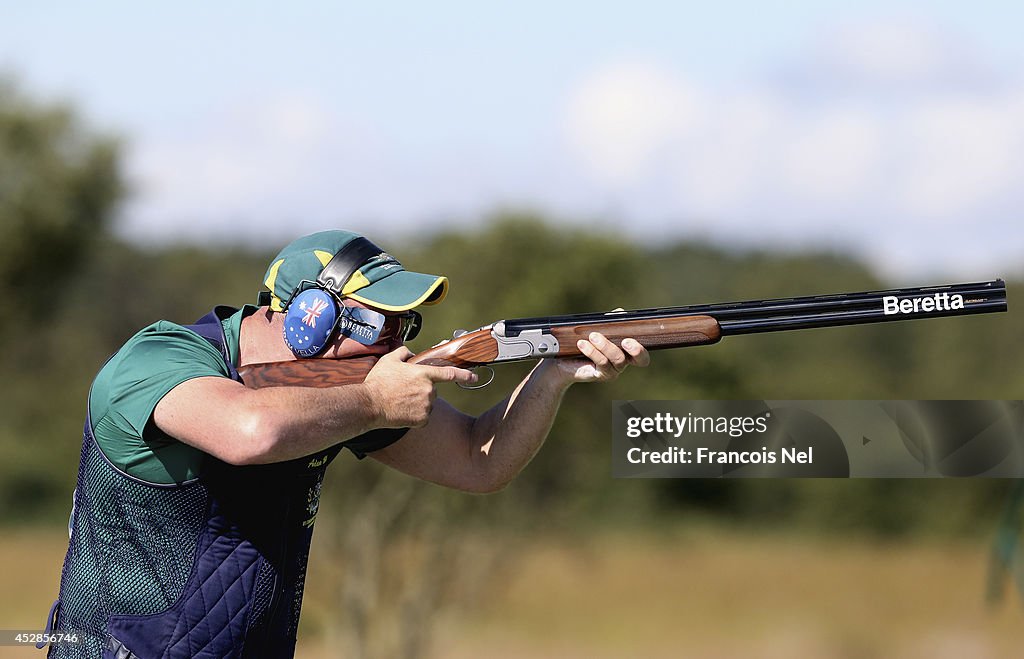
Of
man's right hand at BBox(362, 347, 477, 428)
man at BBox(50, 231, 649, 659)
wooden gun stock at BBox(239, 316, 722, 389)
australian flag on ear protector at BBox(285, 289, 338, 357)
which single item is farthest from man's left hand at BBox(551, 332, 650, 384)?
australian flag on ear protector at BBox(285, 289, 338, 357)

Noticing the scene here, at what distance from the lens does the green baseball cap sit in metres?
4.15

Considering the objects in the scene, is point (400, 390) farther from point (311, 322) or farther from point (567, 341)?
point (567, 341)

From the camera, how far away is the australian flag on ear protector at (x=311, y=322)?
13.5ft

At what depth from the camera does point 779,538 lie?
1717cm

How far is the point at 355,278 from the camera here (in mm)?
4203

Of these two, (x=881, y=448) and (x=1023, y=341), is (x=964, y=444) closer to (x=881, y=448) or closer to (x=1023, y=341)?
(x=881, y=448)

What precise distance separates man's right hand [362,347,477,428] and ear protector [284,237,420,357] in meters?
0.23

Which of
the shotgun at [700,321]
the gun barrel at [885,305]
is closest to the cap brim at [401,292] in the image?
the shotgun at [700,321]

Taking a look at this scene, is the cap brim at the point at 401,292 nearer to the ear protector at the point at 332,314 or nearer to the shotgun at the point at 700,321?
the ear protector at the point at 332,314

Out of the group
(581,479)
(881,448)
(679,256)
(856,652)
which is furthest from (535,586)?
(679,256)

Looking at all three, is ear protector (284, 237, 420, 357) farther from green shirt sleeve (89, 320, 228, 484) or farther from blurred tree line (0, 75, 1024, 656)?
blurred tree line (0, 75, 1024, 656)

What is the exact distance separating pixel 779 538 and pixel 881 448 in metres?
8.50

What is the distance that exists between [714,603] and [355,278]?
40.6 ft

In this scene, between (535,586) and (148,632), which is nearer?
(148,632)
